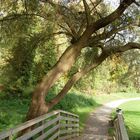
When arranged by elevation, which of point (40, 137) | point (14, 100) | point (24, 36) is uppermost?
point (24, 36)

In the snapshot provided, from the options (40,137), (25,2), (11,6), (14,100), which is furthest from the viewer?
(14,100)

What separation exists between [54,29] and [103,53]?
1.84 meters

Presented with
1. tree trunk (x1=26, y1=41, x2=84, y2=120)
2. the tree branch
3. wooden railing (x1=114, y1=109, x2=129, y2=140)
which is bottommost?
wooden railing (x1=114, y1=109, x2=129, y2=140)

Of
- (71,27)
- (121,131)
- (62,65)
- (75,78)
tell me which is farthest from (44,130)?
(71,27)

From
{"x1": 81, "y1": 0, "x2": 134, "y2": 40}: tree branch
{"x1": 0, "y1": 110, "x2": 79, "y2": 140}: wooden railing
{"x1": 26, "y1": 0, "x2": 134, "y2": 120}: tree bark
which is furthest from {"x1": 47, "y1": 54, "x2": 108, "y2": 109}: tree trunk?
{"x1": 81, "y1": 0, "x2": 134, "y2": 40}: tree branch

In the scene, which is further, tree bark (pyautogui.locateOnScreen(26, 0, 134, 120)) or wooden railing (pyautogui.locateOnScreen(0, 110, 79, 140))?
tree bark (pyautogui.locateOnScreen(26, 0, 134, 120))

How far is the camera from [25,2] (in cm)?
1075

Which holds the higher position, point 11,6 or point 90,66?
point 11,6

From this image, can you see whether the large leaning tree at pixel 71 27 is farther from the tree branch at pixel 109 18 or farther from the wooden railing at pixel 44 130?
the wooden railing at pixel 44 130

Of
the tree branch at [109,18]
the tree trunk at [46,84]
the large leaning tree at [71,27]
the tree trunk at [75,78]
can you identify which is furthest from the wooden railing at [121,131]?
the tree branch at [109,18]

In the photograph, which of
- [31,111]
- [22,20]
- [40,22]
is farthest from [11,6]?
[31,111]

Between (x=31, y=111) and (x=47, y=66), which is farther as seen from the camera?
(x=47, y=66)

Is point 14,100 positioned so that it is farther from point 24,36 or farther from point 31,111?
point 31,111

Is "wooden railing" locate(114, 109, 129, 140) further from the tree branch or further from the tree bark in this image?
the tree branch
